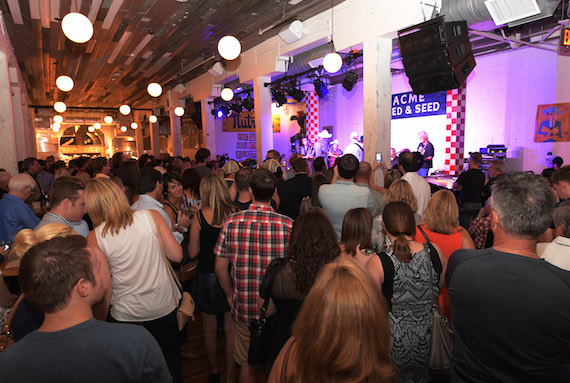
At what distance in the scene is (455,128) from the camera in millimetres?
8977

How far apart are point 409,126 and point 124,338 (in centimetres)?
1040

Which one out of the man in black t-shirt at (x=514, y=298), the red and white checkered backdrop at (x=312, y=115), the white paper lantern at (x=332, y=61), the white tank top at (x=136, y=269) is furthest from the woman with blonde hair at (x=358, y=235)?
the red and white checkered backdrop at (x=312, y=115)

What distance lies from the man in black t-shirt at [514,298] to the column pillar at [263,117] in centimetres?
698

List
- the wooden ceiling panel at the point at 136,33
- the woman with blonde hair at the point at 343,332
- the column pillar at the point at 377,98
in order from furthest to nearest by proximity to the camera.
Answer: the wooden ceiling panel at the point at 136,33 < the column pillar at the point at 377,98 < the woman with blonde hair at the point at 343,332

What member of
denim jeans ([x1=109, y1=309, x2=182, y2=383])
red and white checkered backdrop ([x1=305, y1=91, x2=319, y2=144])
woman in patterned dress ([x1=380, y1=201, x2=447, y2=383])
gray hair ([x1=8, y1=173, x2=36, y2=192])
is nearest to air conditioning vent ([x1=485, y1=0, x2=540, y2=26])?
woman in patterned dress ([x1=380, y1=201, x2=447, y2=383])

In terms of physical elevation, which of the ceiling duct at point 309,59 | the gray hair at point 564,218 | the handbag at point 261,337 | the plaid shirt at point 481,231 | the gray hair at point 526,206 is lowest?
the handbag at point 261,337

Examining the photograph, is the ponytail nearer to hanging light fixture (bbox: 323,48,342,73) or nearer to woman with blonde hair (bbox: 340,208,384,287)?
woman with blonde hair (bbox: 340,208,384,287)

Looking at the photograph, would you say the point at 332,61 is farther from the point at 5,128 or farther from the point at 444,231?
the point at 5,128

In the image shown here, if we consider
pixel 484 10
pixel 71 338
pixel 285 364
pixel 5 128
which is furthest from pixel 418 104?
pixel 71 338

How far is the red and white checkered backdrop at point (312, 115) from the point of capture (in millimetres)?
13133

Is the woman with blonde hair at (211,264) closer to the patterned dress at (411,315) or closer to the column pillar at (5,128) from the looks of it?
the patterned dress at (411,315)

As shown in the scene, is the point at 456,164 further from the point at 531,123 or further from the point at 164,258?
the point at 164,258

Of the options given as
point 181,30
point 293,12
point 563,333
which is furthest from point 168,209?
point 181,30

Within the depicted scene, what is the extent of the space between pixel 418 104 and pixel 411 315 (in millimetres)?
9123
